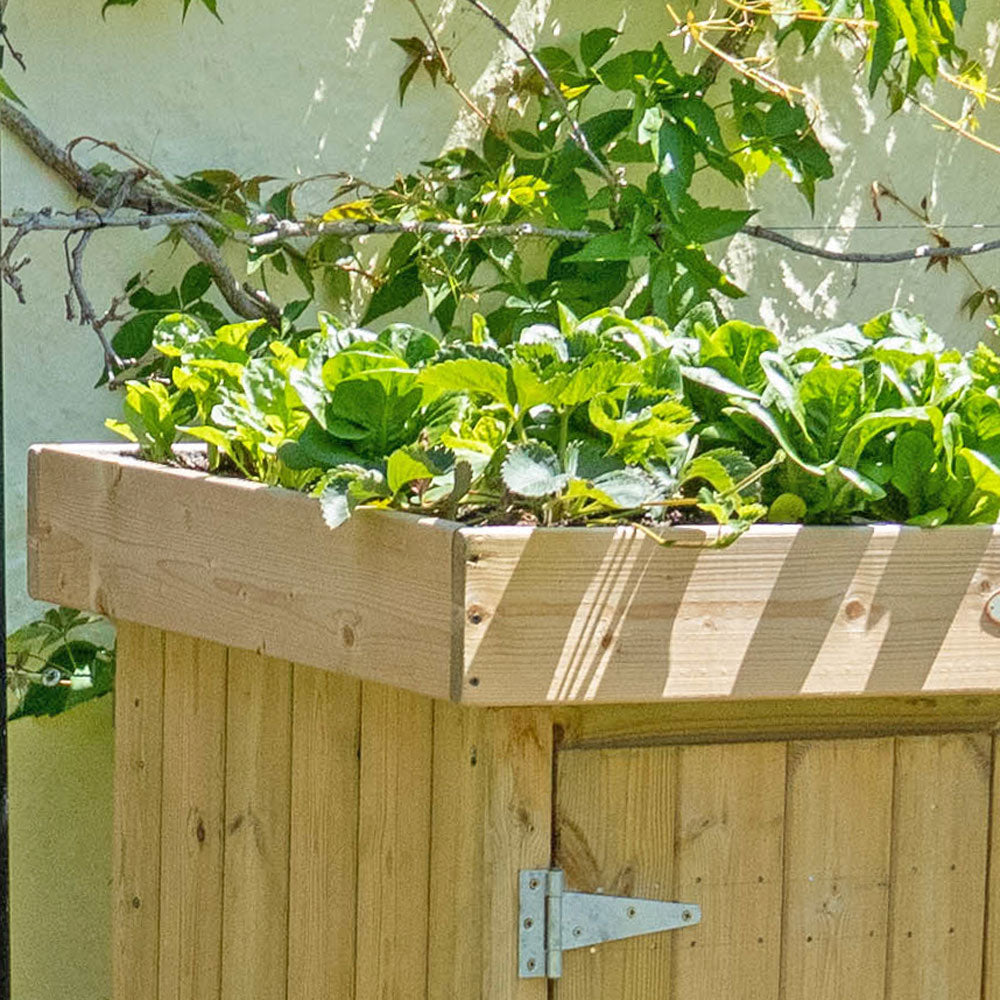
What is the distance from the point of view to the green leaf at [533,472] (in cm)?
148

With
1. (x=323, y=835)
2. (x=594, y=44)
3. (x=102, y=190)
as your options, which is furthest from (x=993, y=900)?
(x=102, y=190)

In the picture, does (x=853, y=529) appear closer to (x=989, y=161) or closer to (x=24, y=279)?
(x=24, y=279)

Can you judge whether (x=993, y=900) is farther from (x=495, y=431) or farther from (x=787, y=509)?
(x=495, y=431)

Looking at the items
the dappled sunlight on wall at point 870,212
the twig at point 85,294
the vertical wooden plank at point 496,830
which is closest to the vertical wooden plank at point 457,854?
the vertical wooden plank at point 496,830

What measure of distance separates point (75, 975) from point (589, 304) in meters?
1.17

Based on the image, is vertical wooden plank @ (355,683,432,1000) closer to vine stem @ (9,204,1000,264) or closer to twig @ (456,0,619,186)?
vine stem @ (9,204,1000,264)

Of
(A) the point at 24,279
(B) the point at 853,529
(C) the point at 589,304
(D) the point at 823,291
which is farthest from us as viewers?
(D) the point at 823,291

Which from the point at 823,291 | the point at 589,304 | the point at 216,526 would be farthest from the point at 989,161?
the point at 216,526

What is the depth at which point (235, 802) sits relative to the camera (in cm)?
189

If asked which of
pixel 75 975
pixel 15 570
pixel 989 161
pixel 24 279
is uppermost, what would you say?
pixel 989 161

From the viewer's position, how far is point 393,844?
1.71 m

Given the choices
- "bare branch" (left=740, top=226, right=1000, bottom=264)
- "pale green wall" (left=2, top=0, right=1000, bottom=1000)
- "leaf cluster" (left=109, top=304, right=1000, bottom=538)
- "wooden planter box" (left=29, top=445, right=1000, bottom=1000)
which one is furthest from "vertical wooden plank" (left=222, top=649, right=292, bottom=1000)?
"bare branch" (left=740, top=226, right=1000, bottom=264)

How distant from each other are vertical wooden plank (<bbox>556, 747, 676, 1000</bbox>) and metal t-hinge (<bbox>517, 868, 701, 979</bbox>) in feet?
0.04

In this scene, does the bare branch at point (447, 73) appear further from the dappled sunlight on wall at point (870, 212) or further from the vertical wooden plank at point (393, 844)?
the vertical wooden plank at point (393, 844)
